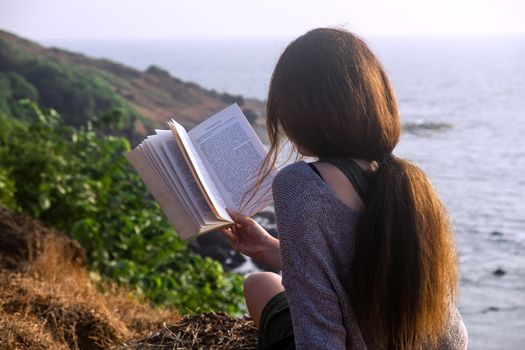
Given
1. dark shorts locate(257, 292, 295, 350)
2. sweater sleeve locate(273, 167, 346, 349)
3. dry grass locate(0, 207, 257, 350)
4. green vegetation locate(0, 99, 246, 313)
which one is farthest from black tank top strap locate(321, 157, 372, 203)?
green vegetation locate(0, 99, 246, 313)

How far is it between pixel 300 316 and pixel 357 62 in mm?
725

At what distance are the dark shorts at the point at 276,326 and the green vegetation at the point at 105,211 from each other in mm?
3218

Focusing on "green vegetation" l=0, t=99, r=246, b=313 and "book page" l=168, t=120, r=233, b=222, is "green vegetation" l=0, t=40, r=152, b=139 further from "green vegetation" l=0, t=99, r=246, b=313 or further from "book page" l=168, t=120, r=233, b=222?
"book page" l=168, t=120, r=233, b=222

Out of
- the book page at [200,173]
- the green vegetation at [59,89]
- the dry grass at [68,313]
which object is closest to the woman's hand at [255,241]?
the book page at [200,173]

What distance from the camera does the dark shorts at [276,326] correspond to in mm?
2797

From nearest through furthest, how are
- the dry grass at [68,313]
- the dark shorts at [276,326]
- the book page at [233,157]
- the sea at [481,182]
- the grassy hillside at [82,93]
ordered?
the dark shorts at [276,326], the book page at [233,157], the dry grass at [68,313], the sea at [481,182], the grassy hillside at [82,93]

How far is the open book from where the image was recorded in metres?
2.99

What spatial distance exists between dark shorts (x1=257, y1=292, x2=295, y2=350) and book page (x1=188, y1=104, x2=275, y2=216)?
33 cm

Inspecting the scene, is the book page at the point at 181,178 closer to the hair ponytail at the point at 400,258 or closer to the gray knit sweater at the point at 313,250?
the gray knit sweater at the point at 313,250

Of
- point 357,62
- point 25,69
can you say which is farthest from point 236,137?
point 25,69

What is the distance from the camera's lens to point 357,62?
2547 millimetres

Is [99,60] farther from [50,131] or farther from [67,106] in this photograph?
[50,131]

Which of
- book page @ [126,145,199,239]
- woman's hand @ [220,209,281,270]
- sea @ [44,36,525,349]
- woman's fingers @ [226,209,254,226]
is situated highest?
book page @ [126,145,199,239]

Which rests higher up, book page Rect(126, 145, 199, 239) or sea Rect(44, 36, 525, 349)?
book page Rect(126, 145, 199, 239)
